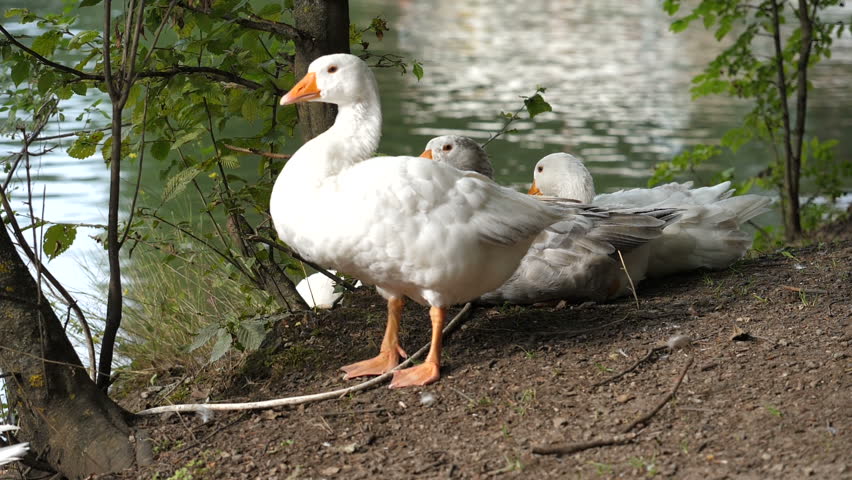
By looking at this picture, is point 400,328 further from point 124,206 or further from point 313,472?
point 124,206

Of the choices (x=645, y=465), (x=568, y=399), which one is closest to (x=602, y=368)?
(x=568, y=399)

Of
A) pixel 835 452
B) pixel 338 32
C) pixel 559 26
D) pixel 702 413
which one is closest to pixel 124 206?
pixel 338 32

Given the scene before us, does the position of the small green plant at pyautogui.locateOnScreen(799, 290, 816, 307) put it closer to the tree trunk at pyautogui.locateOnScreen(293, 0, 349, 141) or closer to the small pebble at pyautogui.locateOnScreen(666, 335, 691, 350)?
the small pebble at pyautogui.locateOnScreen(666, 335, 691, 350)

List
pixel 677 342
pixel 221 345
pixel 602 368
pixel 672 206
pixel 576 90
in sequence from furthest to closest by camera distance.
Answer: pixel 576 90 < pixel 672 206 < pixel 221 345 < pixel 677 342 < pixel 602 368

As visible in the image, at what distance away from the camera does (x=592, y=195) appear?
5.43m

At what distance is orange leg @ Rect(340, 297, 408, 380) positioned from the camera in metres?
3.80

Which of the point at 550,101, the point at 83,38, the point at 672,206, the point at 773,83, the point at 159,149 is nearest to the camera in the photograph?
the point at 83,38

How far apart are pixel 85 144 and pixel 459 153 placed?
6.63ft

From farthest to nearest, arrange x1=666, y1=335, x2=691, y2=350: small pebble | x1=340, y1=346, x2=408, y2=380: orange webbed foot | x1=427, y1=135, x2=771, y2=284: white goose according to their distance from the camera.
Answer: x1=427, y1=135, x2=771, y2=284: white goose < x1=340, y1=346, x2=408, y2=380: orange webbed foot < x1=666, y1=335, x2=691, y2=350: small pebble

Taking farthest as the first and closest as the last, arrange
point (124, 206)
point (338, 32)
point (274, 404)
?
point (124, 206) → point (338, 32) → point (274, 404)

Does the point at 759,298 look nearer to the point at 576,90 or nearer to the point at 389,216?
the point at 389,216

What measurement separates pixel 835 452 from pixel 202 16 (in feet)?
9.94

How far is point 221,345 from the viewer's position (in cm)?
381

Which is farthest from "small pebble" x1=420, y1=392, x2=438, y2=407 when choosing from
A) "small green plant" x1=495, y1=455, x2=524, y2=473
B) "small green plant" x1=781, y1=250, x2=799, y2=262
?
"small green plant" x1=781, y1=250, x2=799, y2=262
